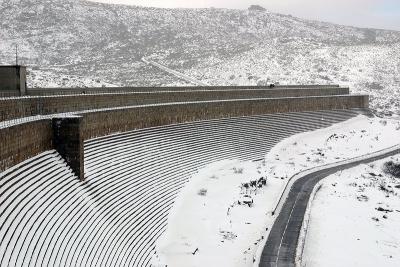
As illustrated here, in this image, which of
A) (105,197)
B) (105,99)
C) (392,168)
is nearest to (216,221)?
(105,197)

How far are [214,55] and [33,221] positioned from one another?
8679 centimetres

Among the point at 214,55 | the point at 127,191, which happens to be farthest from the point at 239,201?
the point at 214,55

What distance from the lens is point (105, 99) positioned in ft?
104

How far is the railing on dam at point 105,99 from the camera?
869 inches

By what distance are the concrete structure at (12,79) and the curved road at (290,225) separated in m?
15.5

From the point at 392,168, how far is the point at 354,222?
14.9 m

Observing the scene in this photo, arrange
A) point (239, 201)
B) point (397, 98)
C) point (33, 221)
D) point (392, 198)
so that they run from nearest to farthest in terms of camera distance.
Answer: point (33, 221)
point (239, 201)
point (392, 198)
point (397, 98)

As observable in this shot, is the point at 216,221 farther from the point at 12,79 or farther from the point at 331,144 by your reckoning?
the point at 331,144

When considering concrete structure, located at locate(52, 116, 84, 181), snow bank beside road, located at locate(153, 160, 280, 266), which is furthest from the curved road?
concrete structure, located at locate(52, 116, 84, 181)

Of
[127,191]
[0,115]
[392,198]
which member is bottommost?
[392,198]

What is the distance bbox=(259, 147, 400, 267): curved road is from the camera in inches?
899

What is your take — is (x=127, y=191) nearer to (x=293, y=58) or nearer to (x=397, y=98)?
(x=397, y=98)

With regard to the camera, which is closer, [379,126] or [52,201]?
[52,201]

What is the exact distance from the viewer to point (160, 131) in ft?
113
